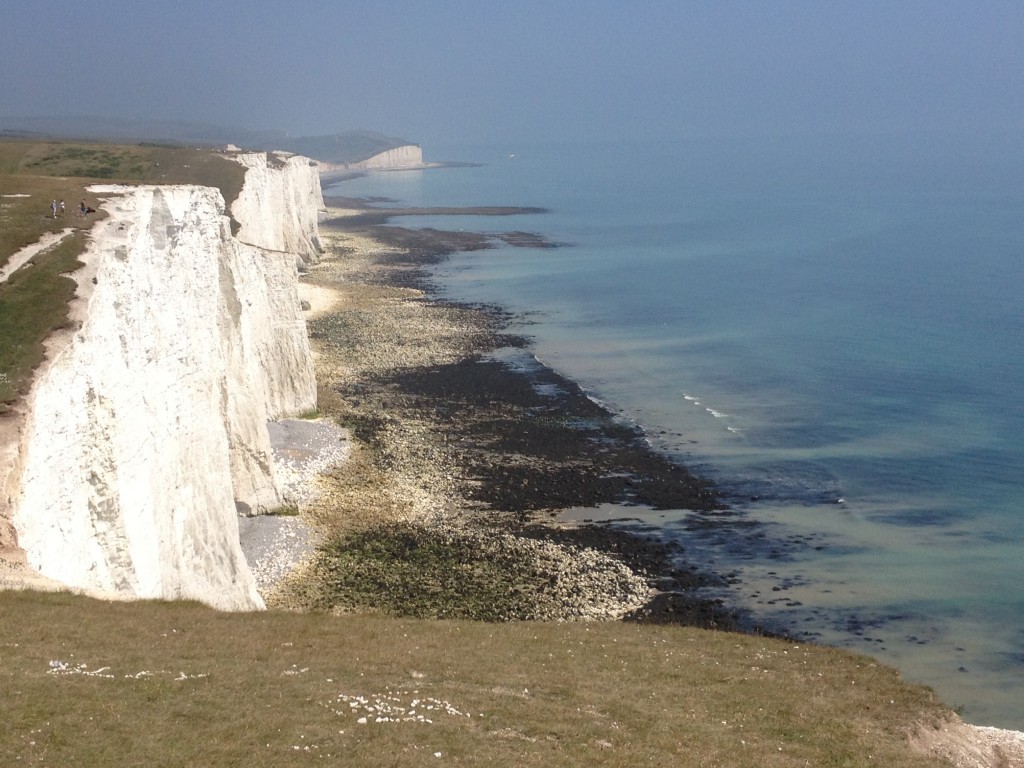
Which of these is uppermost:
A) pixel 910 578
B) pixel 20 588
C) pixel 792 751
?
pixel 20 588

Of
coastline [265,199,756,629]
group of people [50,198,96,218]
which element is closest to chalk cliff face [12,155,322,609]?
group of people [50,198,96,218]

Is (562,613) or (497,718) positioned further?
(562,613)

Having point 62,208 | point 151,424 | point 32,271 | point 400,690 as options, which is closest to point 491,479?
point 151,424

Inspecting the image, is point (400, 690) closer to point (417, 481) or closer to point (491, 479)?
point (417, 481)

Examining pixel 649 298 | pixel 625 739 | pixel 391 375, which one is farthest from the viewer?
pixel 649 298

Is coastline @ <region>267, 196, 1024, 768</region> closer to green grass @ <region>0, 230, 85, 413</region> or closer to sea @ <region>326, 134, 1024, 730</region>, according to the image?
sea @ <region>326, 134, 1024, 730</region>

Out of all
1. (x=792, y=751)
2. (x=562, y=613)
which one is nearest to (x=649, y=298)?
(x=562, y=613)

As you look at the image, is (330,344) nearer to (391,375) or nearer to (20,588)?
(391,375)
